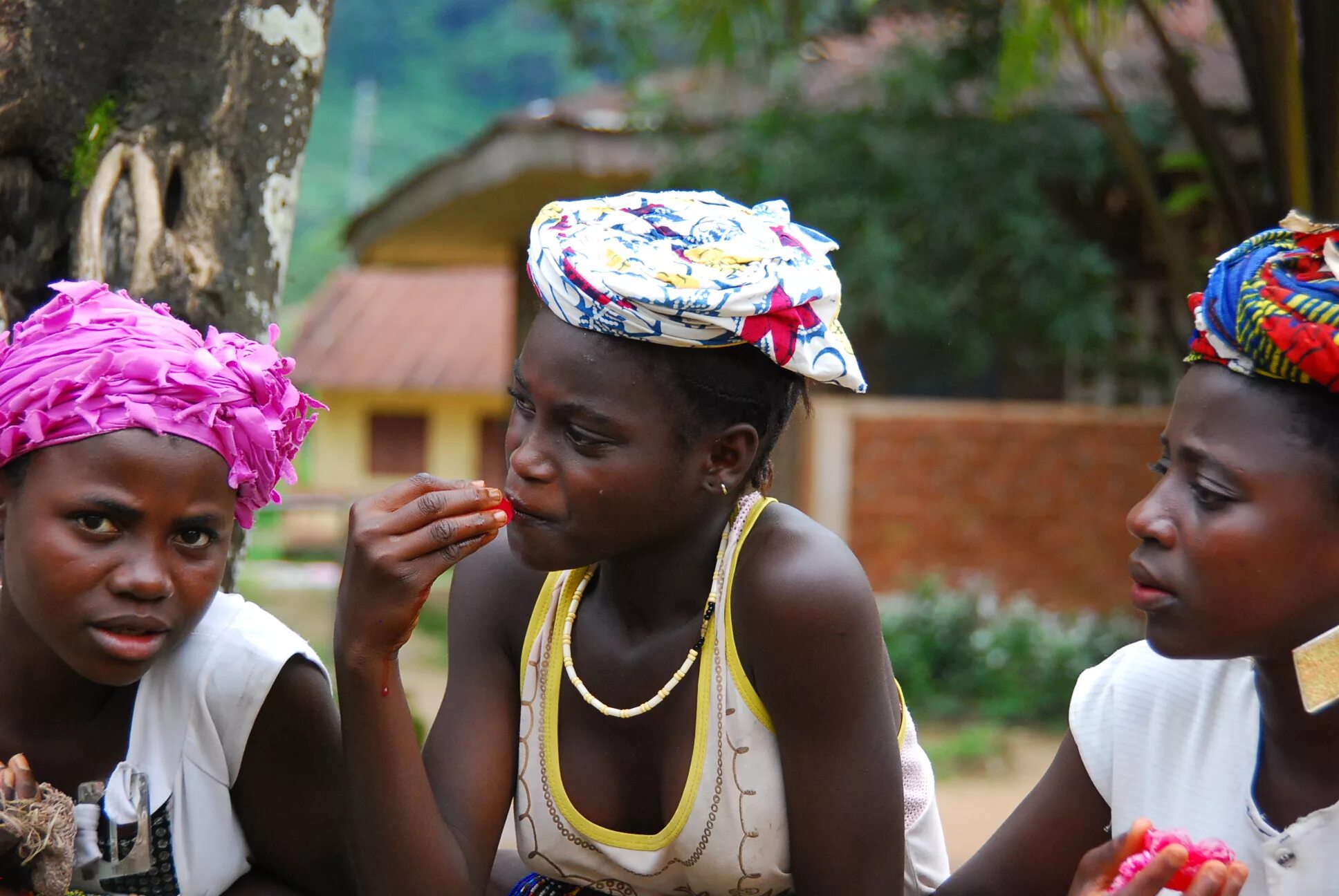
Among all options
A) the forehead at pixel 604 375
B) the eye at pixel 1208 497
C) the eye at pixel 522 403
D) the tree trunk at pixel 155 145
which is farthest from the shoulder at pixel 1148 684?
the tree trunk at pixel 155 145

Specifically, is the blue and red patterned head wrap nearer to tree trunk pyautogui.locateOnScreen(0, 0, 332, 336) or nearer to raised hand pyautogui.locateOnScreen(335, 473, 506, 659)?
raised hand pyautogui.locateOnScreen(335, 473, 506, 659)

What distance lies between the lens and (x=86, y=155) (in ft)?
9.09

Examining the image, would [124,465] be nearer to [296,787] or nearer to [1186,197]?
[296,787]

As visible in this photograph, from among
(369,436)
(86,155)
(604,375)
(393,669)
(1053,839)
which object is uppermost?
(86,155)

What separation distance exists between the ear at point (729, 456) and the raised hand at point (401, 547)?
1.11ft

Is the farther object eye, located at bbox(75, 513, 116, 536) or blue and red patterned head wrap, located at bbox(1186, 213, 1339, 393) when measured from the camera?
eye, located at bbox(75, 513, 116, 536)

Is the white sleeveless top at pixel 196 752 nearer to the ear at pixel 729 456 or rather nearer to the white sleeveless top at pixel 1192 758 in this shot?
the ear at pixel 729 456

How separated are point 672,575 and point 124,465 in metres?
0.83

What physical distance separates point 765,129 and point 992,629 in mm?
3227

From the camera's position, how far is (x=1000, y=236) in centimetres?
800

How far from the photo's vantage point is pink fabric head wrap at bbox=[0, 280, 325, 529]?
2057 mm

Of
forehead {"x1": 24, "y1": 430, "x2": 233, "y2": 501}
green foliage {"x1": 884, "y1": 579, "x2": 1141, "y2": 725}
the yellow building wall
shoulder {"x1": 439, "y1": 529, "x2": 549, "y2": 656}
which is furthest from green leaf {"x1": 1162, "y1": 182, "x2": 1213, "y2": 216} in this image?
the yellow building wall

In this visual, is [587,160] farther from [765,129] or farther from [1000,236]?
[1000,236]

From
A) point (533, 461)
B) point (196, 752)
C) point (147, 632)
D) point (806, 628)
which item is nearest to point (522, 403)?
point (533, 461)
